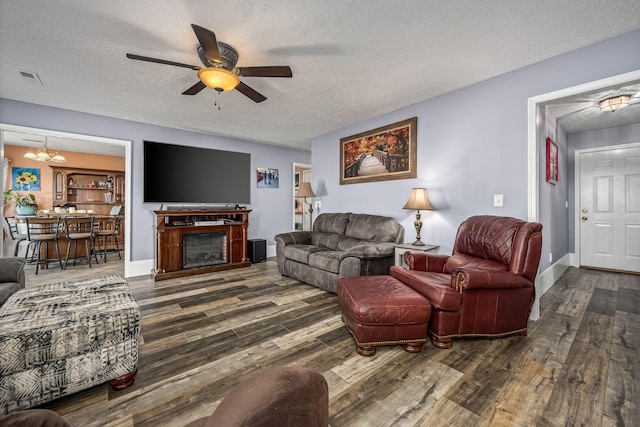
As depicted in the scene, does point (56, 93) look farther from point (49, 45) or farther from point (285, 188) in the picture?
point (285, 188)

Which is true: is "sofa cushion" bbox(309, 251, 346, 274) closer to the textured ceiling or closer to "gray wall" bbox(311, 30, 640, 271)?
"gray wall" bbox(311, 30, 640, 271)

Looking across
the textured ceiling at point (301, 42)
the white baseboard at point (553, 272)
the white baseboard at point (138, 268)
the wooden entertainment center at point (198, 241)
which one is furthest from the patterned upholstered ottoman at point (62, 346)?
the white baseboard at point (553, 272)

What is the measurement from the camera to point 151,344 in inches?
79.6

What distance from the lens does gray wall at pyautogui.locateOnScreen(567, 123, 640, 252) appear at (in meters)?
3.98

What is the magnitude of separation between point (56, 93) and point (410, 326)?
4.55 metres

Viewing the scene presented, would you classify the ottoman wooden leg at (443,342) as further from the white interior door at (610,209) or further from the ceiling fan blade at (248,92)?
the white interior door at (610,209)

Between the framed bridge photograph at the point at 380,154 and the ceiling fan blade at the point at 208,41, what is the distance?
246 centimetres

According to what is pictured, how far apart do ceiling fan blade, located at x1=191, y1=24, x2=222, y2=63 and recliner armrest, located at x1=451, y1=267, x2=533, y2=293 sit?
2388 mm

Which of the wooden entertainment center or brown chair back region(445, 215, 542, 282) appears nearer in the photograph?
brown chair back region(445, 215, 542, 282)

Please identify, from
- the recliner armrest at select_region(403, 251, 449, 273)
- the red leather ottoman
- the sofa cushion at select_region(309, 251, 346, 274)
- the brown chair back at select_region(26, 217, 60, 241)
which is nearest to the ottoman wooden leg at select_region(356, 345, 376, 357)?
the red leather ottoman

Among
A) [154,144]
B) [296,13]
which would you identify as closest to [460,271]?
[296,13]

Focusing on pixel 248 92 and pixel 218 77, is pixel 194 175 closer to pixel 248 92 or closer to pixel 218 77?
pixel 248 92

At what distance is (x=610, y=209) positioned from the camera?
13.8ft

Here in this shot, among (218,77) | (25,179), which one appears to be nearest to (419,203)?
(218,77)
